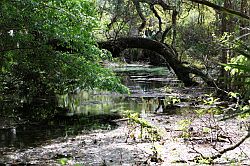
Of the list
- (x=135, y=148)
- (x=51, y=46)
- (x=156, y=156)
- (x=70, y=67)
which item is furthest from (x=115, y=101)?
(x=156, y=156)

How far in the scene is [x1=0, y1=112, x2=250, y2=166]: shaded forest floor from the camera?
6180 mm

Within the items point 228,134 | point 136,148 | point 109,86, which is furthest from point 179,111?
point 136,148

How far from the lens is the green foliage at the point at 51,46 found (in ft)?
28.7

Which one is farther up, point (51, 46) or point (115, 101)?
point (51, 46)

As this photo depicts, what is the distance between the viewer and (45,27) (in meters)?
9.07

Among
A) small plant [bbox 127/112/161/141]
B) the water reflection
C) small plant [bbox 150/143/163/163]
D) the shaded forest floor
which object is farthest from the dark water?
small plant [bbox 150/143/163/163]

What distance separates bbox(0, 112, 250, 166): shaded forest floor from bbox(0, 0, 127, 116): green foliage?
1.95m

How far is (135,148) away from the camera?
7.09 meters

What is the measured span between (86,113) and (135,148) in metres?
4.76

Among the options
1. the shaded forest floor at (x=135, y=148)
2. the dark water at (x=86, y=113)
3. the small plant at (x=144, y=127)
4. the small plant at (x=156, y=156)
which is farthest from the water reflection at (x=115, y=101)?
the small plant at (x=156, y=156)

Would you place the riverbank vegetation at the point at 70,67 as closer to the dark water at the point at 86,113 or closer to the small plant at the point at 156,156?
the small plant at the point at 156,156

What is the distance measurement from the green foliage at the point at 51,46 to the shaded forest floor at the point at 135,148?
1952 mm

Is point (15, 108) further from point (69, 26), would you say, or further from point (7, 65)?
point (69, 26)

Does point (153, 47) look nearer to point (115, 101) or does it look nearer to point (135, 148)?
point (115, 101)
